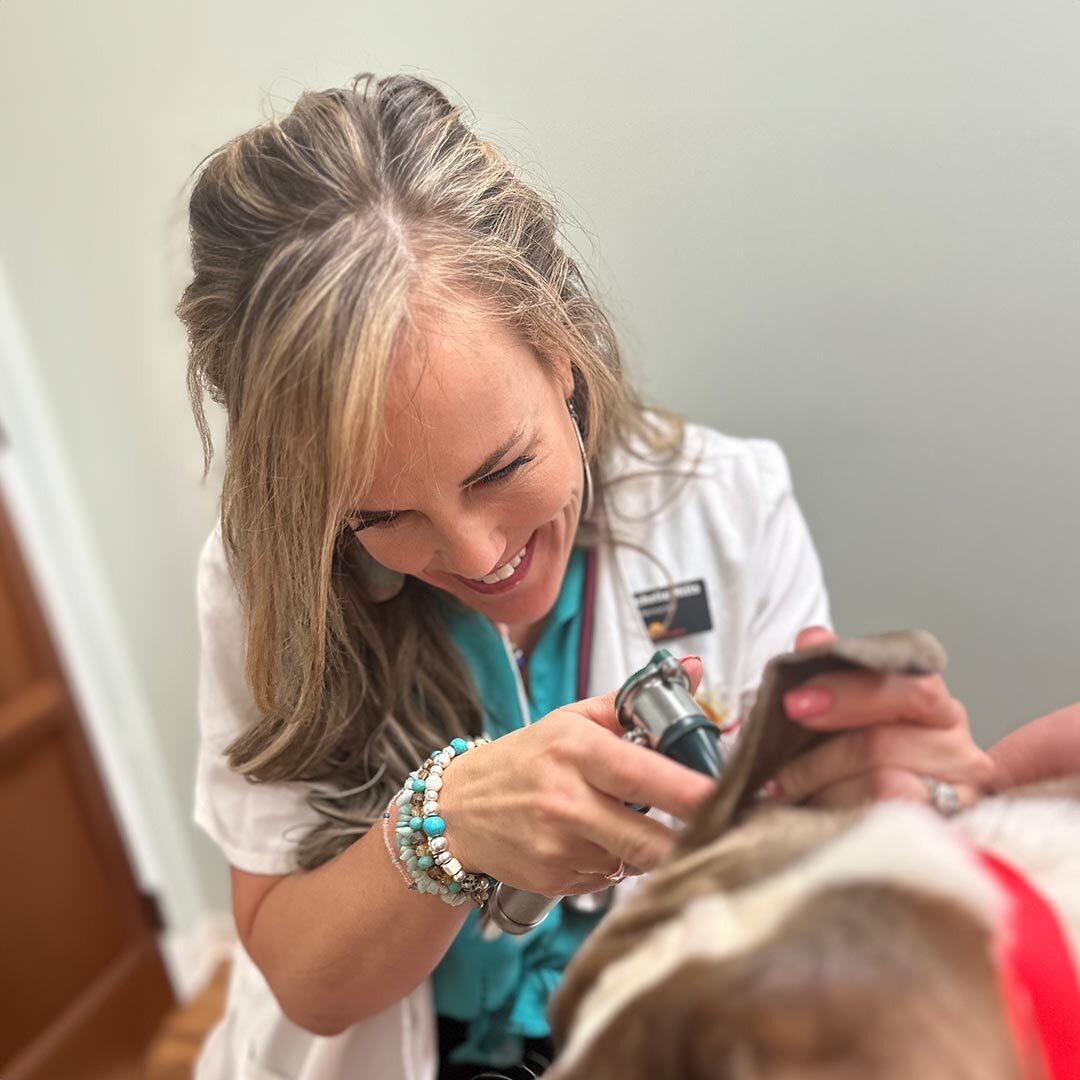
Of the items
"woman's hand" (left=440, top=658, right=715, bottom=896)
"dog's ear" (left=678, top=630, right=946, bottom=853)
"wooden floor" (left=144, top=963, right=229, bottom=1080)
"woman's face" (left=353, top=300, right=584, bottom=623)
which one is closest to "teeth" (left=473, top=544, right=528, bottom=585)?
"woman's face" (left=353, top=300, right=584, bottom=623)

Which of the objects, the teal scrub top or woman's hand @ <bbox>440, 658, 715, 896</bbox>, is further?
the teal scrub top

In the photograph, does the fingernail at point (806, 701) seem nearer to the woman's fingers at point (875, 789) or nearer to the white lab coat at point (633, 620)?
the woman's fingers at point (875, 789)

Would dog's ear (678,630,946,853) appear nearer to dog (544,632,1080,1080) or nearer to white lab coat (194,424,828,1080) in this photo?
dog (544,632,1080,1080)

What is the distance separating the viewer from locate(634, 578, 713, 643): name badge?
0.53 m

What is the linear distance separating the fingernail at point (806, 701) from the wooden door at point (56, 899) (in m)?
0.98

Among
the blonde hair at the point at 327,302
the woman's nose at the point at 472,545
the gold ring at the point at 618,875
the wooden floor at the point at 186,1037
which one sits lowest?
the wooden floor at the point at 186,1037

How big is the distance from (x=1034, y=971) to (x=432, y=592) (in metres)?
0.37

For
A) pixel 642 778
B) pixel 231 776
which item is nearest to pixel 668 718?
pixel 642 778

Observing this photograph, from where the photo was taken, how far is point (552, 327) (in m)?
0.41

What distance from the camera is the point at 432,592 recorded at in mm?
532

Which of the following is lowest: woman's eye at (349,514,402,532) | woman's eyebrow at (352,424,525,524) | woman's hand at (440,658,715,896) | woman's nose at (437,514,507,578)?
woman's hand at (440,658,715,896)

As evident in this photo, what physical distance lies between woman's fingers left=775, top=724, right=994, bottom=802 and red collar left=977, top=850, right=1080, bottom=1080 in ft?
0.12

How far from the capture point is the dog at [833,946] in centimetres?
19

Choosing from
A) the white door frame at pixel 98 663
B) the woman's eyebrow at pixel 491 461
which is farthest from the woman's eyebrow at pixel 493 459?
the white door frame at pixel 98 663
